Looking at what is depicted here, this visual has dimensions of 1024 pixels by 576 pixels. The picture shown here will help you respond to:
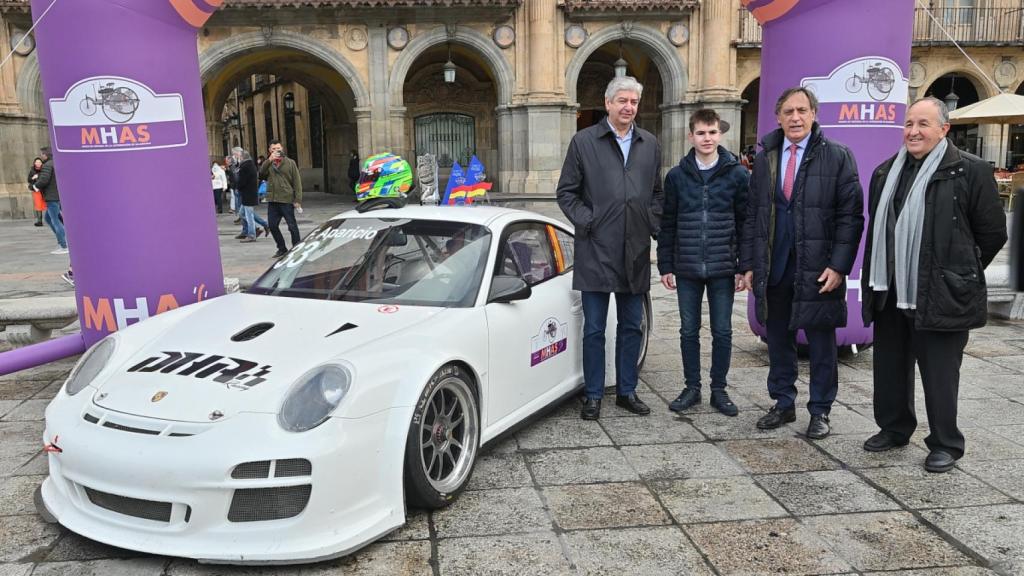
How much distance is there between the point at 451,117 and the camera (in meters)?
27.1

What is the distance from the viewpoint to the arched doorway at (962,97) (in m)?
24.8

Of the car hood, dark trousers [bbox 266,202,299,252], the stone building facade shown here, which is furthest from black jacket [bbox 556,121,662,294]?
the stone building facade

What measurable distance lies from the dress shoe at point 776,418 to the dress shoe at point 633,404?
0.70 metres

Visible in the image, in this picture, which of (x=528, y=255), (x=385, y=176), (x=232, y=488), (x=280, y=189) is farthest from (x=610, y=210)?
(x=280, y=189)

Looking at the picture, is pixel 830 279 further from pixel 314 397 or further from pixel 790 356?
pixel 314 397

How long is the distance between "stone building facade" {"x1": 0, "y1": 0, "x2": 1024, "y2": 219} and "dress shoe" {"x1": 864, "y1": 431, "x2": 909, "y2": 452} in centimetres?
1769

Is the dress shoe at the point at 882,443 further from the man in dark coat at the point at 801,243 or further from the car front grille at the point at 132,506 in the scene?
the car front grille at the point at 132,506

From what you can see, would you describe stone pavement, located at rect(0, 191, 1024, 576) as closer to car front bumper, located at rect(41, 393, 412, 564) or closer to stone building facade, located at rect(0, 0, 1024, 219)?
car front bumper, located at rect(41, 393, 412, 564)

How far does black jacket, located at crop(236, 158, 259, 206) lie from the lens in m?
14.2

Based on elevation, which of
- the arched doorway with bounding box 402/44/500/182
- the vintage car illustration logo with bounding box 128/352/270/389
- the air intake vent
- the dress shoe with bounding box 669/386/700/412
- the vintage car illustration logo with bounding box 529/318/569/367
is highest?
the arched doorway with bounding box 402/44/500/182

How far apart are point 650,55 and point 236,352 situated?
21.4 metres

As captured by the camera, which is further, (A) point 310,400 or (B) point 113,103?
(B) point 113,103

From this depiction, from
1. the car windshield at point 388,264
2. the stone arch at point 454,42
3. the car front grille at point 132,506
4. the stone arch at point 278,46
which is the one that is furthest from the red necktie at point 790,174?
the stone arch at point 278,46

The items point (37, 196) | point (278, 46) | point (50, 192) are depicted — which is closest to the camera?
point (50, 192)
